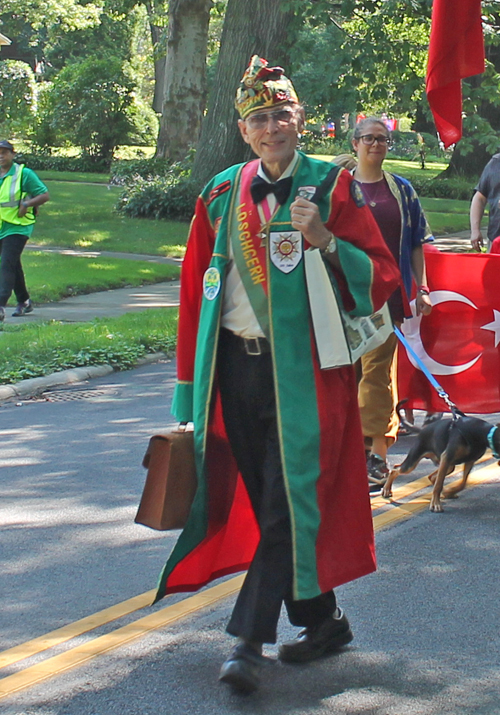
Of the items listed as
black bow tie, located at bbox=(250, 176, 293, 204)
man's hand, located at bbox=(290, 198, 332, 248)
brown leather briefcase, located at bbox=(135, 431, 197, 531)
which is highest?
black bow tie, located at bbox=(250, 176, 293, 204)

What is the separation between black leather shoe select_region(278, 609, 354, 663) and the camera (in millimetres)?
3990

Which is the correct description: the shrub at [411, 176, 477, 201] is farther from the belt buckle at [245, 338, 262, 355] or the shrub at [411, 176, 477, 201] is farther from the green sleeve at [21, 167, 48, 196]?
the belt buckle at [245, 338, 262, 355]

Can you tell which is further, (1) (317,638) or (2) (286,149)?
(1) (317,638)

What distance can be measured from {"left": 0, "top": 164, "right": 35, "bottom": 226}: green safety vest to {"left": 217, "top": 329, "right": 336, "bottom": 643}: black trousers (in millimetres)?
9037

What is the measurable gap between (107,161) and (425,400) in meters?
32.8

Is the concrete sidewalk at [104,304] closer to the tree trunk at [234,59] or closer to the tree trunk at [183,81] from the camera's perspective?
the tree trunk at [234,59]

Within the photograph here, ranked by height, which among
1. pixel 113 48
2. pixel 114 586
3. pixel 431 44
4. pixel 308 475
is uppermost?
pixel 113 48

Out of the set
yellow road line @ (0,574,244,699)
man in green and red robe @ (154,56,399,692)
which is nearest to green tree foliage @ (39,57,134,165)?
yellow road line @ (0,574,244,699)

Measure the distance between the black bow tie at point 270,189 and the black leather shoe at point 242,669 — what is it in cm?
149

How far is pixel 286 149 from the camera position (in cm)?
371

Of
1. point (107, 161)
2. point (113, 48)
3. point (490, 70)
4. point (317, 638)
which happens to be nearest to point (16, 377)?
point (317, 638)

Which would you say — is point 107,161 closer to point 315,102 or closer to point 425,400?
point 315,102

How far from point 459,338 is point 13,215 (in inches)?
248

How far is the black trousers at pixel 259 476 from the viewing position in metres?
3.71
